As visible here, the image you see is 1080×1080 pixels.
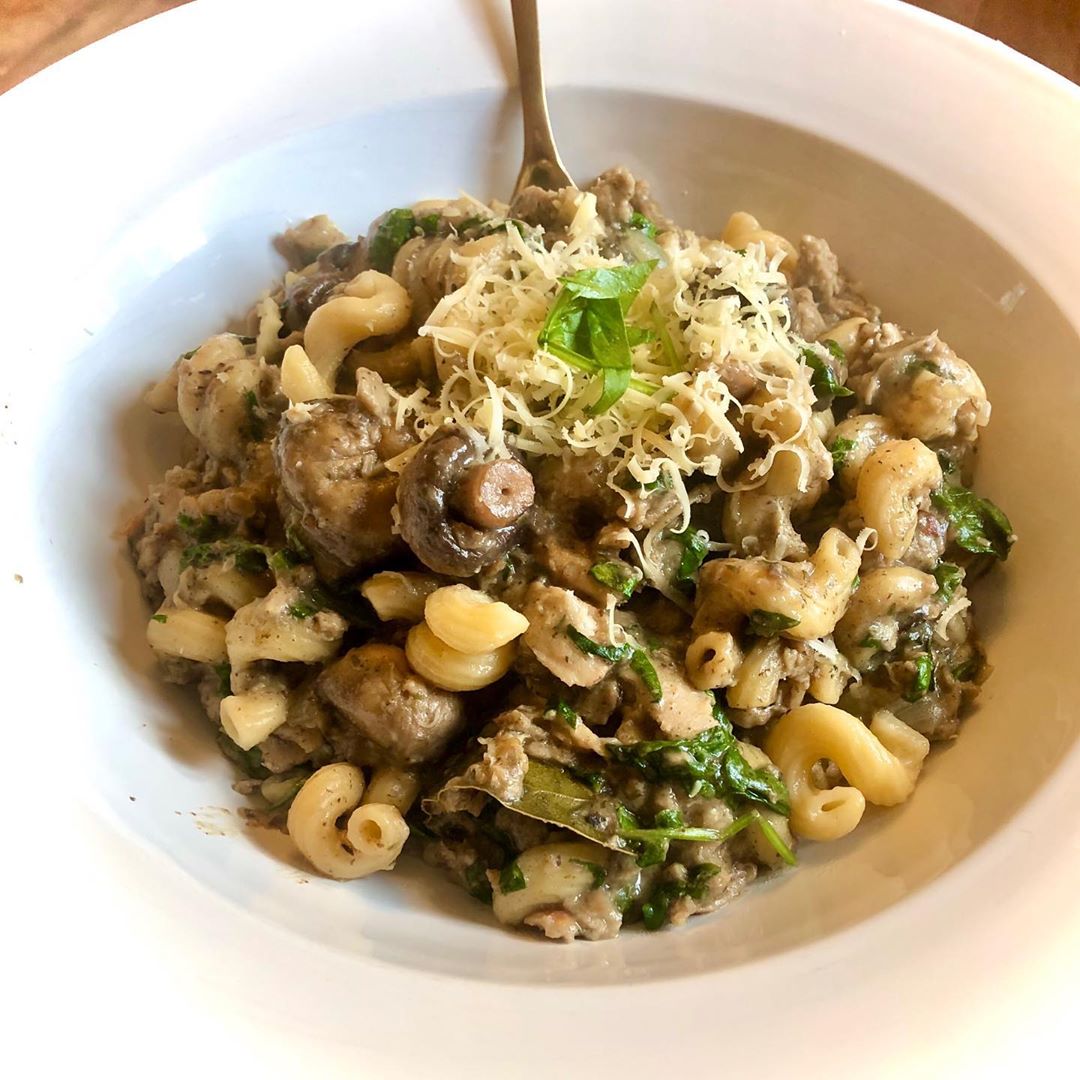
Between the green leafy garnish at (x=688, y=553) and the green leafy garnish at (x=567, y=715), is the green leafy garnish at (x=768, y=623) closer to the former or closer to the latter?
the green leafy garnish at (x=688, y=553)

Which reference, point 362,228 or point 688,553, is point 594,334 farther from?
point 362,228

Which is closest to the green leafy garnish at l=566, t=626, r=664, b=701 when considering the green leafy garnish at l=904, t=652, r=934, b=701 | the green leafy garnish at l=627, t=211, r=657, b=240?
the green leafy garnish at l=904, t=652, r=934, b=701

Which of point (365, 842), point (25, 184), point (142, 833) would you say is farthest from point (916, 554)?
point (25, 184)

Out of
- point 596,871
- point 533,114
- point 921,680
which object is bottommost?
point 596,871

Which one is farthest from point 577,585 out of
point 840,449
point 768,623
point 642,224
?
point 642,224

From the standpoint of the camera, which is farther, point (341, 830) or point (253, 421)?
point (253, 421)

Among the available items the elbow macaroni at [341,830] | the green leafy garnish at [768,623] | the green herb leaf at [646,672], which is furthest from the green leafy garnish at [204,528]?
the green leafy garnish at [768,623]
